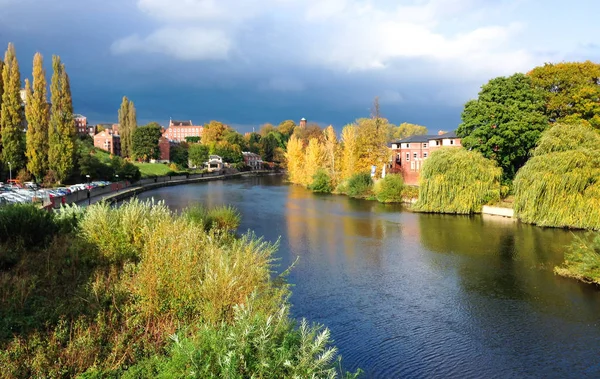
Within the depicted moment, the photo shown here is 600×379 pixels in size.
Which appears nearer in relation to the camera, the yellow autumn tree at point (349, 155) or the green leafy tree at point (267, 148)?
the yellow autumn tree at point (349, 155)

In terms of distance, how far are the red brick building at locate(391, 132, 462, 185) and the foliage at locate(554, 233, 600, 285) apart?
34.2 m

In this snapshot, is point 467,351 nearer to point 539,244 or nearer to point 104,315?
point 104,315

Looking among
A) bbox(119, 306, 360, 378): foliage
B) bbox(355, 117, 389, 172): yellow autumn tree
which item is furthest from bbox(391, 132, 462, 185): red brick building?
bbox(119, 306, 360, 378): foliage

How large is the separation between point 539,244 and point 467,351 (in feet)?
45.2

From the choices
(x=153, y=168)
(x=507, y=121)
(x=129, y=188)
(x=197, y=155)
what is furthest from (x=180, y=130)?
(x=507, y=121)

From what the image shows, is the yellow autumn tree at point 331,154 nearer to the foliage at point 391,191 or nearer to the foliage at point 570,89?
the foliage at point 391,191

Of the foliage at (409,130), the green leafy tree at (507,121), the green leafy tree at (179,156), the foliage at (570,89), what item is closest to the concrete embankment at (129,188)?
the green leafy tree at (179,156)

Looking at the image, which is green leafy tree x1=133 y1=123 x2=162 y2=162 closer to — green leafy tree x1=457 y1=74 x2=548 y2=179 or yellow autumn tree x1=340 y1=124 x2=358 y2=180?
yellow autumn tree x1=340 y1=124 x2=358 y2=180

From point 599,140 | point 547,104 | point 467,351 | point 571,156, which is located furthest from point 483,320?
point 547,104

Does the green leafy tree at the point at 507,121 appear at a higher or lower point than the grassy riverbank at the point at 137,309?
higher

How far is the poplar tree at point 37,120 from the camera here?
42.2 meters

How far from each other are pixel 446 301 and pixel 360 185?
1299 inches

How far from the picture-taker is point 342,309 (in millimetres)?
12391

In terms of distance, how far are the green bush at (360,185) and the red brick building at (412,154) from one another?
727cm
